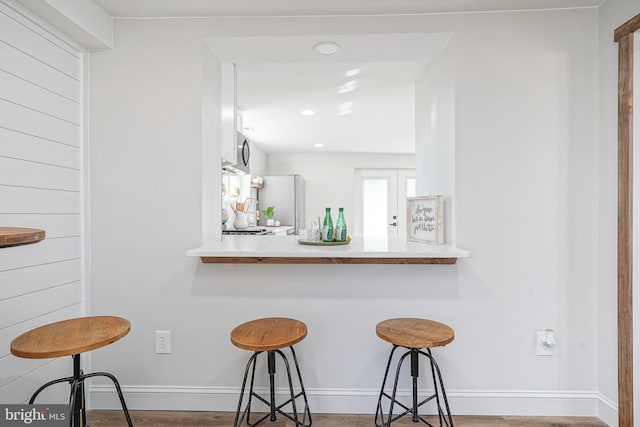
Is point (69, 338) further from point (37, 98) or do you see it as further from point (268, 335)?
point (37, 98)

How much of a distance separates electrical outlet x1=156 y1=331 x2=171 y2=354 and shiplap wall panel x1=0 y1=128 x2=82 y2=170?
1.05m

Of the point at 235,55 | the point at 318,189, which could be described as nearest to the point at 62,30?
the point at 235,55

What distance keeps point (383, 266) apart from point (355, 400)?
77cm

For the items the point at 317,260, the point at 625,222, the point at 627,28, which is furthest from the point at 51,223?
the point at 627,28

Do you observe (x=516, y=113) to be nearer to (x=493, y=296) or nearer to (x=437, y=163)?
(x=437, y=163)

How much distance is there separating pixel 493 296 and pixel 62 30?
267 cm

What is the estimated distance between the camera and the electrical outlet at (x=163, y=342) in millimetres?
1926

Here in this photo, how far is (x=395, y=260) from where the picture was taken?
1800 millimetres

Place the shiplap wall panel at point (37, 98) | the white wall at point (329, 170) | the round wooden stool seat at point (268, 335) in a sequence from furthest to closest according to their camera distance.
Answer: the white wall at point (329, 170), the shiplap wall panel at point (37, 98), the round wooden stool seat at point (268, 335)

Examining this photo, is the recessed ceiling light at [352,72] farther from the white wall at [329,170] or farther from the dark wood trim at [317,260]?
the white wall at [329,170]

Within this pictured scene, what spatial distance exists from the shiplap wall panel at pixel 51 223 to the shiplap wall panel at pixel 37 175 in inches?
5.8

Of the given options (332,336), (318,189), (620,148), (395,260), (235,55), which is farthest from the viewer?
(318,189)

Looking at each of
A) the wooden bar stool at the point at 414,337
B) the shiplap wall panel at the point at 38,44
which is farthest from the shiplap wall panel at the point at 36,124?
the wooden bar stool at the point at 414,337

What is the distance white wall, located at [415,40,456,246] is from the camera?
191 cm
